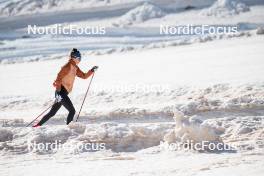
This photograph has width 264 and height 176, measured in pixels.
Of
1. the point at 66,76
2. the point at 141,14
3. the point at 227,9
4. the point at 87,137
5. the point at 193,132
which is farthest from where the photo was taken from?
the point at 141,14

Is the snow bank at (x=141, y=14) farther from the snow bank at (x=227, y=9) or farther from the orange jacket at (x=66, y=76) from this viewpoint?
the orange jacket at (x=66, y=76)

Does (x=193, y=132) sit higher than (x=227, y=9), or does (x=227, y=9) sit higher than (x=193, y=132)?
(x=227, y=9)

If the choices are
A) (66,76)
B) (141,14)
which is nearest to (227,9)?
(141,14)

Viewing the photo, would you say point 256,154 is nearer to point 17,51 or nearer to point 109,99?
point 109,99

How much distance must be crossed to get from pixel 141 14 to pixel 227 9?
417 centimetres

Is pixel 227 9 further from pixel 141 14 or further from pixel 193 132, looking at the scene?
pixel 193 132

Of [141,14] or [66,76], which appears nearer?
[66,76]

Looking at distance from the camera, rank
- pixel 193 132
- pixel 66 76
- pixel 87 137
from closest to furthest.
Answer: pixel 193 132
pixel 87 137
pixel 66 76

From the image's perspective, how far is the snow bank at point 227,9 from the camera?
24.0 metres

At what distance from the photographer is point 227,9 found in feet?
79.7

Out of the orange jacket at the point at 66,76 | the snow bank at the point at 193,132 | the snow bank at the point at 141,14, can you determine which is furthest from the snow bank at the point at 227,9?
the snow bank at the point at 193,132

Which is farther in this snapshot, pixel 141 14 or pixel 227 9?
pixel 141 14

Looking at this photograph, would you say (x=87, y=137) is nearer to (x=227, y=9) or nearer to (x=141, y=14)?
(x=227, y=9)

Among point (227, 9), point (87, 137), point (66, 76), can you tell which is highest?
point (227, 9)
